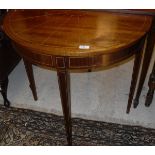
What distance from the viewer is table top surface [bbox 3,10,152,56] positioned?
106cm

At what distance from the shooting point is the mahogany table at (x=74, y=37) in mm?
1066

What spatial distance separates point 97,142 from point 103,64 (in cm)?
63

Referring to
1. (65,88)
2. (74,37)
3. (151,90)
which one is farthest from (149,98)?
(74,37)

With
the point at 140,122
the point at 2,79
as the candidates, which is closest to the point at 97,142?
the point at 140,122

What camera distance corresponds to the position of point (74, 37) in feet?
3.66

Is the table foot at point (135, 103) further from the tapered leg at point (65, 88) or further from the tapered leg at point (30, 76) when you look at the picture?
the tapered leg at point (30, 76)

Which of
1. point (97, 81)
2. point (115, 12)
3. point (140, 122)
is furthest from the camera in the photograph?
point (97, 81)

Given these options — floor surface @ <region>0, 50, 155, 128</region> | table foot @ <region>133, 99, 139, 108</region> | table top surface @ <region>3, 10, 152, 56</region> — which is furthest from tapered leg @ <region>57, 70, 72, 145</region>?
table foot @ <region>133, 99, 139, 108</region>

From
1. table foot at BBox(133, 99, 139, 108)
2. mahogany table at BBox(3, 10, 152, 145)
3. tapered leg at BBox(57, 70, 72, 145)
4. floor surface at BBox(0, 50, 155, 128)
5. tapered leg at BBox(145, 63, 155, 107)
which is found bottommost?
floor surface at BBox(0, 50, 155, 128)

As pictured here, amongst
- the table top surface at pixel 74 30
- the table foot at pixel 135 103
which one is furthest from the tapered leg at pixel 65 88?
the table foot at pixel 135 103

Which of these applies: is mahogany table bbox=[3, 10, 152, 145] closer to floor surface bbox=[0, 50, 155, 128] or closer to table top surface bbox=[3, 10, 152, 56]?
table top surface bbox=[3, 10, 152, 56]

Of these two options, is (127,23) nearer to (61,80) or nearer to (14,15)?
(61,80)

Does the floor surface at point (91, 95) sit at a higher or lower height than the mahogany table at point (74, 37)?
lower

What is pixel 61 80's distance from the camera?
119 centimetres
